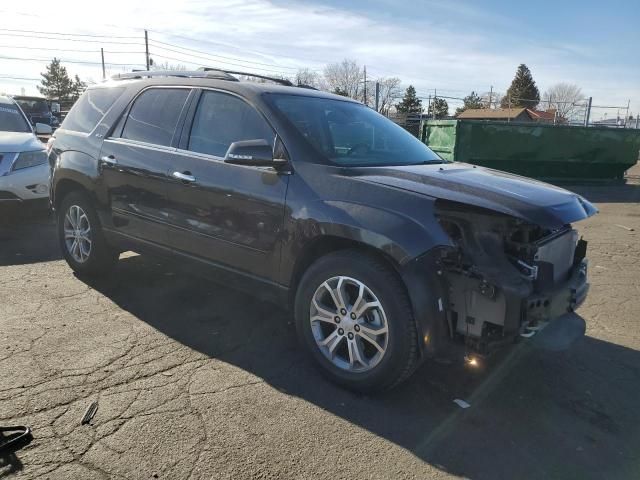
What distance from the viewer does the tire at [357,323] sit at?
286 centimetres

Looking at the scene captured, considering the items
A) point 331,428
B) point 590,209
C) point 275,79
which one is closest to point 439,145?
point 275,79

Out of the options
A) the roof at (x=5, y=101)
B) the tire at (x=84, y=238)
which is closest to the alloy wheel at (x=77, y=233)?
the tire at (x=84, y=238)

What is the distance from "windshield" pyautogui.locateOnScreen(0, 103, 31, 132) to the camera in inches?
313

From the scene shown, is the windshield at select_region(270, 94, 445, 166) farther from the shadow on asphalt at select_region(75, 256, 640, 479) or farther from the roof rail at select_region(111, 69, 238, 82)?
the shadow on asphalt at select_region(75, 256, 640, 479)

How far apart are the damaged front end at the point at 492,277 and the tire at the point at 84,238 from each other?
11.2 ft

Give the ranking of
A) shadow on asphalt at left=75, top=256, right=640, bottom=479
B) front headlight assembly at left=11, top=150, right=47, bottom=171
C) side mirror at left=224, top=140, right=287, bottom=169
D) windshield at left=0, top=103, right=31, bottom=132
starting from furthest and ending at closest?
windshield at left=0, top=103, right=31, bottom=132, front headlight assembly at left=11, top=150, right=47, bottom=171, side mirror at left=224, top=140, right=287, bottom=169, shadow on asphalt at left=75, top=256, right=640, bottom=479

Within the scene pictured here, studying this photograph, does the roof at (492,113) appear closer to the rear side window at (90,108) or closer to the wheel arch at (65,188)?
the rear side window at (90,108)

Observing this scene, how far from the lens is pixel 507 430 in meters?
2.80

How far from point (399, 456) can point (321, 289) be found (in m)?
1.08

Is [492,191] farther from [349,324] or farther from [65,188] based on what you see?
[65,188]

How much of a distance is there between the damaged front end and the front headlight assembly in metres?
6.30

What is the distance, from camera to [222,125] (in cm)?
381

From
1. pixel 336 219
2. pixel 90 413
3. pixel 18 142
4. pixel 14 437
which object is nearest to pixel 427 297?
pixel 336 219

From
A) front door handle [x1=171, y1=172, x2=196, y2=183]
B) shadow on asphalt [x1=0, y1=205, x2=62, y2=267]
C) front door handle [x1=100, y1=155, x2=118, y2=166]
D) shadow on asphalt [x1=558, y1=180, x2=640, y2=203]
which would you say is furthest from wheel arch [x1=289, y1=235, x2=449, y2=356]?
shadow on asphalt [x1=558, y1=180, x2=640, y2=203]
